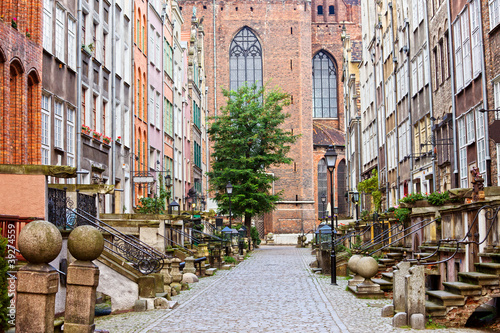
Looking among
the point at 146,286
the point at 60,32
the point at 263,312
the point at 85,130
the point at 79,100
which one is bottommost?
the point at 263,312

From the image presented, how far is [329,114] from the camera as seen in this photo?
74.7m

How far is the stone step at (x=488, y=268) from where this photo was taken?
10.4 metres

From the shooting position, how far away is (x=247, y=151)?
5012 centimetres

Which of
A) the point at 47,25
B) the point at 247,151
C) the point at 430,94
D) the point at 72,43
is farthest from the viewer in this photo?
the point at 247,151

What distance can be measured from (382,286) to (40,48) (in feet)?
35.0

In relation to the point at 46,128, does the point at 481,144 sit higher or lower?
lower

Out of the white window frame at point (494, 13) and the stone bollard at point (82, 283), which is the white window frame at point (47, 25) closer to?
the stone bollard at point (82, 283)

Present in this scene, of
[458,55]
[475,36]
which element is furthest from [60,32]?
[458,55]

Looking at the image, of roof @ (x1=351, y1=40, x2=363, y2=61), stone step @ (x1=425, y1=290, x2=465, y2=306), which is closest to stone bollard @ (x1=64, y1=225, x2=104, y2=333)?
stone step @ (x1=425, y1=290, x2=465, y2=306)

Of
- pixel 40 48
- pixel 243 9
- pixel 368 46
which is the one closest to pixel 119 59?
pixel 40 48

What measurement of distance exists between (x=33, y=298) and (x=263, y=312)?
5.84 m

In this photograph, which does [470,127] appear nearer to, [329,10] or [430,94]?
[430,94]

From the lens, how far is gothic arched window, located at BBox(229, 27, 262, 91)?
68.0 m

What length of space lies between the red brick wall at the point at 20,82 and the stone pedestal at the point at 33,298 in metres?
8.76
